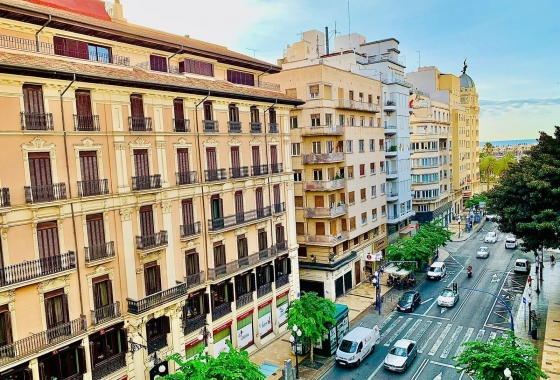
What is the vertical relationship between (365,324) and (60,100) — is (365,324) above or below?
below

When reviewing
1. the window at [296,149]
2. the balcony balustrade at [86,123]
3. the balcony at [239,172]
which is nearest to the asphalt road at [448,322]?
the balcony at [239,172]

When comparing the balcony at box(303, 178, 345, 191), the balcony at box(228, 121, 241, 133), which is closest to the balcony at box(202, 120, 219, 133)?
the balcony at box(228, 121, 241, 133)

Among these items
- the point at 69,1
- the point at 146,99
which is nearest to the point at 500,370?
the point at 146,99

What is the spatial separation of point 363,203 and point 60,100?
122 feet

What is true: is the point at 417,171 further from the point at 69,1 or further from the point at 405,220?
the point at 69,1

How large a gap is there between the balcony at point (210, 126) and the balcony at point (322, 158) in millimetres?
15997

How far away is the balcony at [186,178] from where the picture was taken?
94.0 feet

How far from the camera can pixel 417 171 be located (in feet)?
248

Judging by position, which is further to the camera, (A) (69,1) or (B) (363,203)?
(B) (363,203)

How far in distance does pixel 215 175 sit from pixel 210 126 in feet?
11.9

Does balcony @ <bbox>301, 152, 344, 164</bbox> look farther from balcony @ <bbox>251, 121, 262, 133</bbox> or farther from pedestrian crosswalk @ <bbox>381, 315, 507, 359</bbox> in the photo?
pedestrian crosswalk @ <bbox>381, 315, 507, 359</bbox>

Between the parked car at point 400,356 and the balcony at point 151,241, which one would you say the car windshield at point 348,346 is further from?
the balcony at point 151,241

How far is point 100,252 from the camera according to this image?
78.4ft

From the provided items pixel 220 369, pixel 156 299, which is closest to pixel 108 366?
pixel 156 299
